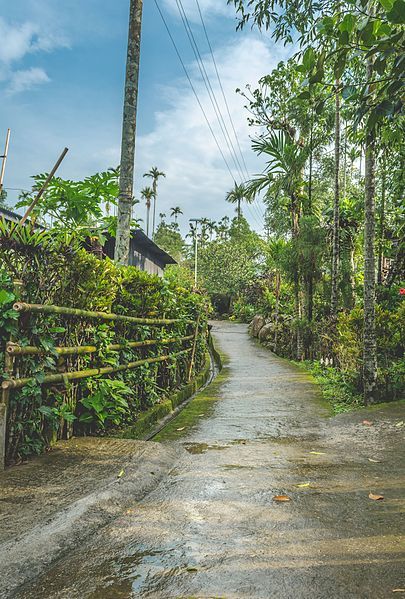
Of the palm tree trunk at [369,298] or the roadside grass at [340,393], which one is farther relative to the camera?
the roadside grass at [340,393]

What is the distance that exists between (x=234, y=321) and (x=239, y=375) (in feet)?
77.4

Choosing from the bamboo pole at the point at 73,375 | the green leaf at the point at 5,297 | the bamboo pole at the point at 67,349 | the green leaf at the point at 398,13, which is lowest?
the bamboo pole at the point at 73,375

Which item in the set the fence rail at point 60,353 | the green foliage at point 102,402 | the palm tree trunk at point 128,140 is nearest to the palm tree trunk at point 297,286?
the palm tree trunk at point 128,140

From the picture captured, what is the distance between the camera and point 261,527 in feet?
9.68

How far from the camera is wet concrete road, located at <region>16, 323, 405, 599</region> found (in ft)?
7.48

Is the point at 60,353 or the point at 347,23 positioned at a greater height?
the point at 347,23

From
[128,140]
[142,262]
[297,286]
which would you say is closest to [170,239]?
[142,262]

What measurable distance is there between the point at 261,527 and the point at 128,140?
6.05 meters

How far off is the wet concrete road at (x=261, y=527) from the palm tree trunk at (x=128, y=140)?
3041mm

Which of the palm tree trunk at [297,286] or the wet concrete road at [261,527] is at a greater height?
the palm tree trunk at [297,286]

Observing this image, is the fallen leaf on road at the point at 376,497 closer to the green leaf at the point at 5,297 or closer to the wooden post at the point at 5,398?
the wooden post at the point at 5,398

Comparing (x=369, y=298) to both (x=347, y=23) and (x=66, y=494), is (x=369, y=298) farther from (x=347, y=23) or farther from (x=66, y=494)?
(x=66, y=494)

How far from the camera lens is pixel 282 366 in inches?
512

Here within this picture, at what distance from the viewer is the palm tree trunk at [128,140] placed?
290 inches
